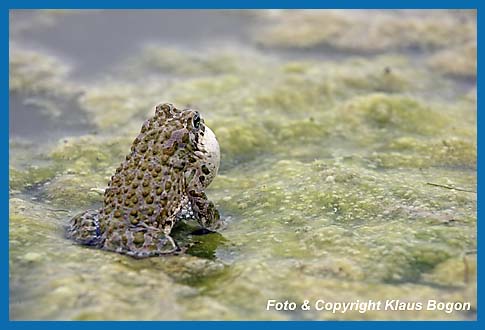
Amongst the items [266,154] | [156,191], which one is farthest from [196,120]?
[266,154]

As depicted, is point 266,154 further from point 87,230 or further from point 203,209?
point 87,230

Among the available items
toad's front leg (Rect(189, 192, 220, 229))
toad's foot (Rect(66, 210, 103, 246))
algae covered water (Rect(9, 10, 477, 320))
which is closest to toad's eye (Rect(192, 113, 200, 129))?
toad's front leg (Rect(189, 192, 220, 229))

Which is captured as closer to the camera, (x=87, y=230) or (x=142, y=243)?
(x=142, y=243)

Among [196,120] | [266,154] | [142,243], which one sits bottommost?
[142,243]

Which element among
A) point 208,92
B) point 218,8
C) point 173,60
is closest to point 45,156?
point 208,92

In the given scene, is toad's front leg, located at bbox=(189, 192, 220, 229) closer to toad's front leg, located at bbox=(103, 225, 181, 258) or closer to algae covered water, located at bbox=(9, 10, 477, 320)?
algae covered water, located at bbox=(9, 10, 477, 320)

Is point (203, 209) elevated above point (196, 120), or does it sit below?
below
